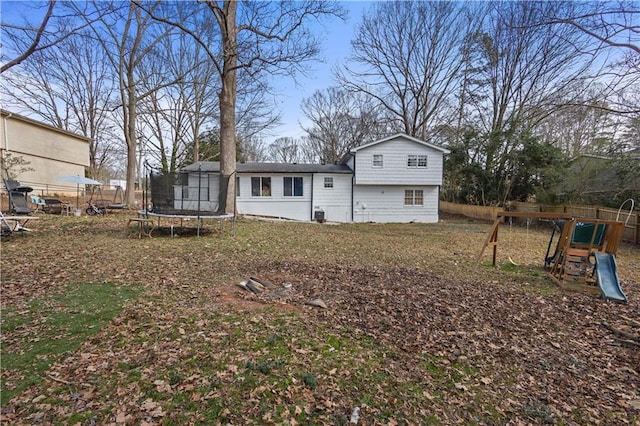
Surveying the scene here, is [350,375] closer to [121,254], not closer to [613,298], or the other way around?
[613,298]

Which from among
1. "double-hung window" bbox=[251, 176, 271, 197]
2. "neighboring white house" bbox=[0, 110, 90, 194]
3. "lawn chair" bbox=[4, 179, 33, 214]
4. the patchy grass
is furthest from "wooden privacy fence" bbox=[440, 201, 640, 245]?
"neighboring white house" bbox=[0, 110, 90, 194]

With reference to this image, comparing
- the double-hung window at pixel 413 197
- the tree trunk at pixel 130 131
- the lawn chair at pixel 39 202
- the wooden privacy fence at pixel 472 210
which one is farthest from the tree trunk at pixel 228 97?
the wooden privacy fence at pixel 472 210

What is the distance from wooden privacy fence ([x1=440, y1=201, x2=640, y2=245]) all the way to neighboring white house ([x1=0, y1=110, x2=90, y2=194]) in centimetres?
2379

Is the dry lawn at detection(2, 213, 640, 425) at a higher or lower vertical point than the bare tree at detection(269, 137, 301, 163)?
lower

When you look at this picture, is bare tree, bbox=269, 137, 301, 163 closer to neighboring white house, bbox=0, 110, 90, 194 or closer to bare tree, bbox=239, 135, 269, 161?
bare tree, bbox=239, 135, 269, 161

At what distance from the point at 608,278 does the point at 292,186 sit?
15577 mm

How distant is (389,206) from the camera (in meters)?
20.1

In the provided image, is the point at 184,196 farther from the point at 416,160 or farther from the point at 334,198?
the point at 416,160

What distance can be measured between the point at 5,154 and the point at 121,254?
1419cm

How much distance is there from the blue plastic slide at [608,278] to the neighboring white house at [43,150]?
73.4 ft

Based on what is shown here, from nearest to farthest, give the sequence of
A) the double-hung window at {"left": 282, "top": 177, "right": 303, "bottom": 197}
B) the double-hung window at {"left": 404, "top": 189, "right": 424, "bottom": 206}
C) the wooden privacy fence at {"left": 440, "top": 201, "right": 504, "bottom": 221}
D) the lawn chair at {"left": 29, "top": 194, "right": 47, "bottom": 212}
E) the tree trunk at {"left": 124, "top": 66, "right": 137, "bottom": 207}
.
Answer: the lawn chair at {"left": 29, "top": 194, "right": 47, "bottom": 212}, the tree trunk at {"left": 124, "top": 66, "right": 137, "bottom": 207}, the double-hung window at {"left": 282, "top": 177, "right": 303, "bottom": 197}, the double-hung window at {"left": 404, "top": 189, "right": 424, "bottom": 206}, the wooden privacy fence at {"left": 440, "top": 201, "right": 504, "bottom": 221}

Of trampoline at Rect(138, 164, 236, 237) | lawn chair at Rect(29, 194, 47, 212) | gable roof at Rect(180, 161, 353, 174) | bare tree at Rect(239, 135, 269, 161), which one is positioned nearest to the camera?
trampoline at Rect(138, 164, 236, 237)

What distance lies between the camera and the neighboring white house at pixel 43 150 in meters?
16.7

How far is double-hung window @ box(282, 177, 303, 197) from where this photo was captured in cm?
1916
